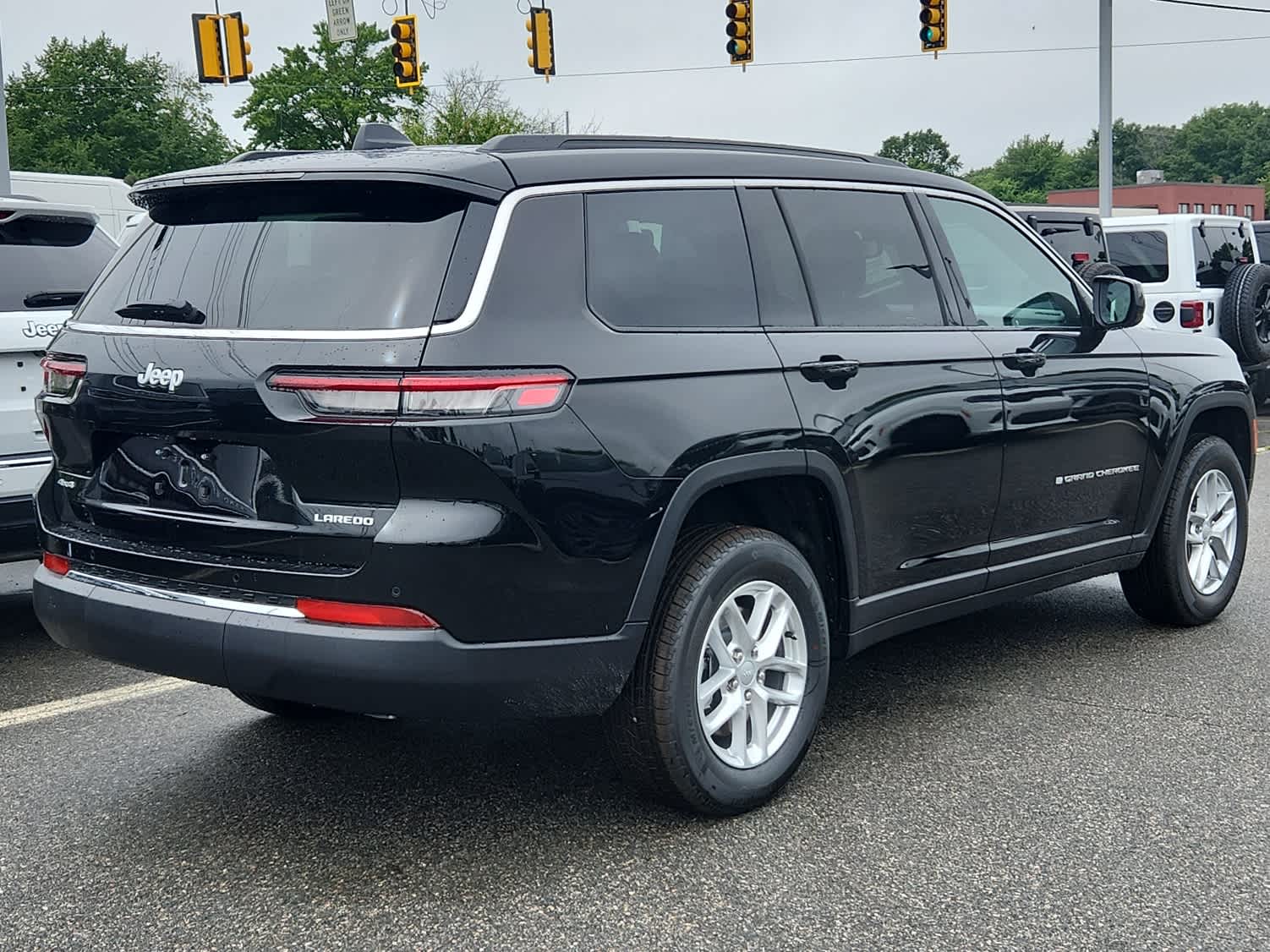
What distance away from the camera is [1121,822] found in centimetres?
371

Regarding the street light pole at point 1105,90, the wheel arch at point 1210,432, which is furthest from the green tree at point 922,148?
the wheel arch at point 1210,432

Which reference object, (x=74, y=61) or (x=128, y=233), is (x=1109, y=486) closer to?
(x=128, y=233)

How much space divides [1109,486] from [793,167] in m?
1.83

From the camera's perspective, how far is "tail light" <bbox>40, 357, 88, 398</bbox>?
3725mm

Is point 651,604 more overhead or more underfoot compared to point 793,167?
more underfoot

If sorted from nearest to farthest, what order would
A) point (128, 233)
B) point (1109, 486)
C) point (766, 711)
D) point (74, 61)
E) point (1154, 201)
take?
1. point (766, 711)
2. point (128, 233)
3. point (1109, 486)
4. point (74, 61)
5. point (1154, 201)

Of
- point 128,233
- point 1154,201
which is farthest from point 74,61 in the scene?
point 128,233

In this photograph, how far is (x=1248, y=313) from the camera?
504 inches

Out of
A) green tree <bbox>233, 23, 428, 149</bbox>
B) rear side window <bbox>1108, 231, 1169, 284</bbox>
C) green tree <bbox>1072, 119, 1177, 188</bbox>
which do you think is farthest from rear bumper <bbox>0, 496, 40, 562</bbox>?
green tree <bbox>1072, 119, 1177, 188</bbox>

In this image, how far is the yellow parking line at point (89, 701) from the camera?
4.82 m

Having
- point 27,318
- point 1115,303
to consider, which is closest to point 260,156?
point 27,318

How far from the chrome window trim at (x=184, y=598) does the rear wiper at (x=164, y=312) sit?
2.21ft

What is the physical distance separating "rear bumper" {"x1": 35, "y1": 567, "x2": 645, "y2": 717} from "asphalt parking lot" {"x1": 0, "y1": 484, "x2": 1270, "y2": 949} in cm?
45

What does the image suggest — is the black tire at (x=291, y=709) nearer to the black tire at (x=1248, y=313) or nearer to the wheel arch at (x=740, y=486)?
the wheel arch at (x=740, y=486)
